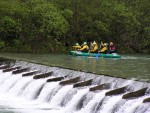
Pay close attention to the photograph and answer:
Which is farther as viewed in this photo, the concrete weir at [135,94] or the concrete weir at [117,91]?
the concrete weir at [117,91]

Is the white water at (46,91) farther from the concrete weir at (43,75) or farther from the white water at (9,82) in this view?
the white water at (9,82)

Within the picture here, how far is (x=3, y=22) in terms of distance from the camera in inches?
1806

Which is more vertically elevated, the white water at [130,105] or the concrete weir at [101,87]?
the concrete weir at [101,87]

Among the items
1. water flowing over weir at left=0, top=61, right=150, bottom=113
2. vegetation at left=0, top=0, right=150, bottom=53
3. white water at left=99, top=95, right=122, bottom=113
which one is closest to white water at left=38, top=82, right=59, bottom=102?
water flowing over weir at left=0, top=61, right=150, bottom=113

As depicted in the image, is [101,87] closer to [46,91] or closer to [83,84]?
[83,84]

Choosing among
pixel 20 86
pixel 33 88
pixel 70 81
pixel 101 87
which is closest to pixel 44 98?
pixel 70 81

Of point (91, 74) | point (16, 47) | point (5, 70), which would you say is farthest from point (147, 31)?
point (91, 74)

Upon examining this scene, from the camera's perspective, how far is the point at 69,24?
2029 inches

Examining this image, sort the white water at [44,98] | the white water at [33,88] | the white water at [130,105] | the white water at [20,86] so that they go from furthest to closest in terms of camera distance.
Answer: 1. the white water at [20,86]
2. the white water at [33,88]
3. the white water at [44,98]
4. the white water at [130,105]

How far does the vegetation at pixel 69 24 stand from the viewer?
156 feet

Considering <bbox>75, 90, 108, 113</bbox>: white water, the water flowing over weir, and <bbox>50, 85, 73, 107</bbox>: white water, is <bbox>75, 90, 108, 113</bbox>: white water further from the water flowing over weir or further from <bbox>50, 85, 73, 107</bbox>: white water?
<bbox>50, 85, 73, 107</bbox>: white water

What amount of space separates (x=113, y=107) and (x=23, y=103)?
5485 mm

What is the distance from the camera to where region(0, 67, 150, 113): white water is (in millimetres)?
15680

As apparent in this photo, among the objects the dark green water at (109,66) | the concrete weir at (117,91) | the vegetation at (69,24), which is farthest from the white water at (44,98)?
the vegetation at (69,24)
